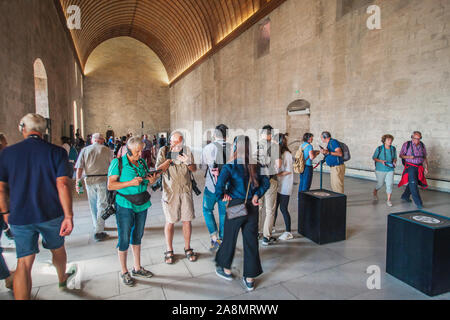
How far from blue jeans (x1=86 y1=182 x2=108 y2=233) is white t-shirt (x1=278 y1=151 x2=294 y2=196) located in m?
2.95

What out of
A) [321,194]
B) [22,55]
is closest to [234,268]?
[321,194]

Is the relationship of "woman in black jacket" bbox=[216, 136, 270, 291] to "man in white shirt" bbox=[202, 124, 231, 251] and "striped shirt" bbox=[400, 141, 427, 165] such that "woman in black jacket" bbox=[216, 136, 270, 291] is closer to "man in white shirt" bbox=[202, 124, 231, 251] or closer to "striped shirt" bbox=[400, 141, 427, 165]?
"man in white shirt" bbox=[202, 124, 231, 251]

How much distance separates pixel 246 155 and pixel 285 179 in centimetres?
182

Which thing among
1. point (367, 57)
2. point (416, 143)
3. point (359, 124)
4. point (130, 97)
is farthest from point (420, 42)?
point (130, 97)

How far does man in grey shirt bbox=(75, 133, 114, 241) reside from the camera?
15.1 ft

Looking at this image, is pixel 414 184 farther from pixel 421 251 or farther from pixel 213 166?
pixel 213 166

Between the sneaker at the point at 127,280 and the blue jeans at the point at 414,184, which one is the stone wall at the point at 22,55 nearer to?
the sneaker at the point at 127,280

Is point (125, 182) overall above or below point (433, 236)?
above

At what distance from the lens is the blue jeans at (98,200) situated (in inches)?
182

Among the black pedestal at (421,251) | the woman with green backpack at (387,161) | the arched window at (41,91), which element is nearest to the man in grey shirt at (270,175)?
the black pedestal at (421,251)

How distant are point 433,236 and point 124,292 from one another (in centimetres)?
327

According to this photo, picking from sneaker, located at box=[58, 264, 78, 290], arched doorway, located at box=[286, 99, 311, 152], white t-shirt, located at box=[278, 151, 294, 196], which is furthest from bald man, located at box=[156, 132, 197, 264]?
arched doorway, located at box=[286, 99, 311, 152]
